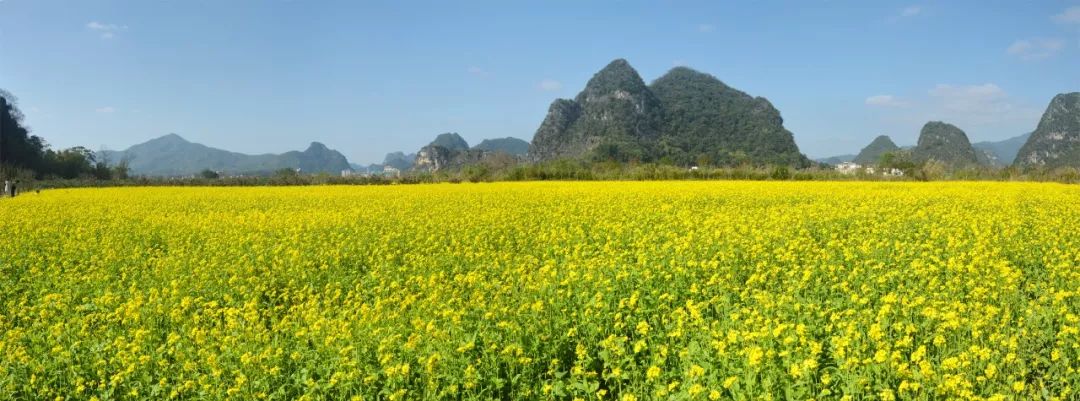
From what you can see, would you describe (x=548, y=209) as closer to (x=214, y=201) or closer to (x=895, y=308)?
(x=895, y=308)

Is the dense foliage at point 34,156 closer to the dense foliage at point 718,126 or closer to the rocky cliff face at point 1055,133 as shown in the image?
the dense foliage at point 718,126

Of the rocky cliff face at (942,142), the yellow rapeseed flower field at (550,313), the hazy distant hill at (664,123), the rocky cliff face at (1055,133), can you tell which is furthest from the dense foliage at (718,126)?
the yellow rapeseed flower field at (550,313)

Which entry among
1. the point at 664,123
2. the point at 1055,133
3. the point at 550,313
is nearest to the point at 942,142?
the point at 1055,133

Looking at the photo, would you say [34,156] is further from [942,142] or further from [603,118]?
[942,142]

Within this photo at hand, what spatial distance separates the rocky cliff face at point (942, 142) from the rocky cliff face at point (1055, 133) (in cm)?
1019

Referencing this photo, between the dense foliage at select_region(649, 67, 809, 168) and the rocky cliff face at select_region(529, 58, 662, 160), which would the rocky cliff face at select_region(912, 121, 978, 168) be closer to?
the dense foliage at select_region(649, 67, 809, 168)

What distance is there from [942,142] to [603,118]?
64.5 m

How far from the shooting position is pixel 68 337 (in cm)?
589

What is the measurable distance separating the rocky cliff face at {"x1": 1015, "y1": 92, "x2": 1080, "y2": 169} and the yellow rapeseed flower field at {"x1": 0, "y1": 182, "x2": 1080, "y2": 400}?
350 ft

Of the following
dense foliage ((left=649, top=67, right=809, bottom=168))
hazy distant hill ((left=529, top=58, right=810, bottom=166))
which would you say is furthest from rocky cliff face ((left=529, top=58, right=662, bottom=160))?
dense foliage ((left=649, top=67, right=809, bottom=168))

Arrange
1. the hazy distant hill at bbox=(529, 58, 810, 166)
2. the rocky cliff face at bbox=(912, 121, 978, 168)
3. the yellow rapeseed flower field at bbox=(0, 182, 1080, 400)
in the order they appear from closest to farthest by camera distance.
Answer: the yellow rapeseed flower field at bbox=(0, 182, 1080, 400)
the hazy distant hill at bbox=(529, 58, 810, 166)
the rocky cliff face at bbox=(912, 121, 978, 168)

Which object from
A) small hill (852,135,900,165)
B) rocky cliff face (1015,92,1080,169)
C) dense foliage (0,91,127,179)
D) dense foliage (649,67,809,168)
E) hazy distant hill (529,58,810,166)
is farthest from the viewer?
small hill (852,135,900,165)

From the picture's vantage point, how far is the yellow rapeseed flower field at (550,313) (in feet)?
14.4

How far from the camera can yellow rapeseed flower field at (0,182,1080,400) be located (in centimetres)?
438
